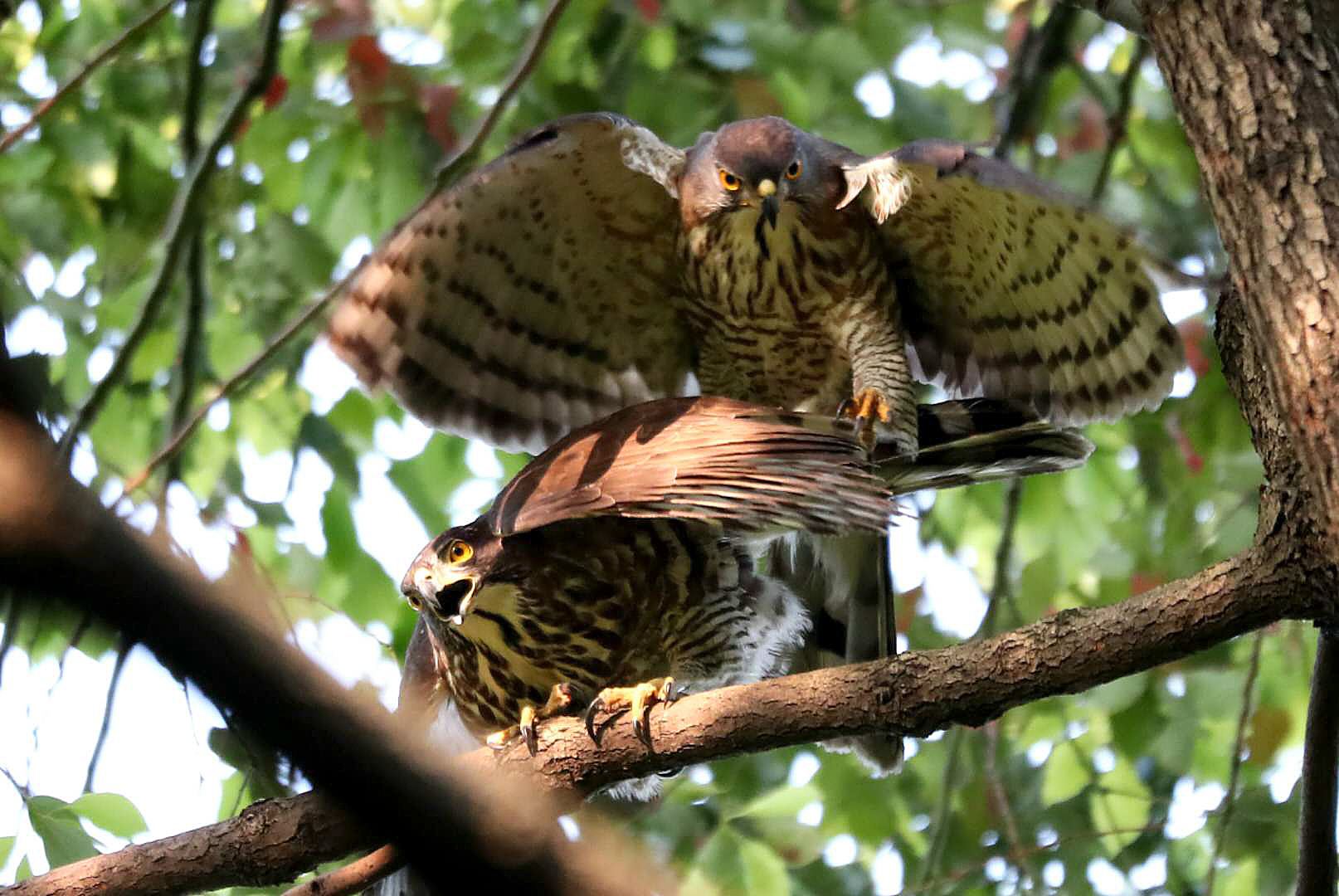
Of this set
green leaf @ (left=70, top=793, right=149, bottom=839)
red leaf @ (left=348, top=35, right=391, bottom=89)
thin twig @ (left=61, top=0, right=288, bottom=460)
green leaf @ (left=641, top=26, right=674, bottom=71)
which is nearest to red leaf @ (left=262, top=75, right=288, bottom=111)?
red leaf @ (left=348, top=35, right=391, bottom=89)

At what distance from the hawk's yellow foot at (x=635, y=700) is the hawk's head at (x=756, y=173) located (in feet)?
3.98

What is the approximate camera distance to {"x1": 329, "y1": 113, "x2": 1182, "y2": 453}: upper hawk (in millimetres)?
3332

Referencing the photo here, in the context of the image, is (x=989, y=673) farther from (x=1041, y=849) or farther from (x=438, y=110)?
(x=438, y=110)

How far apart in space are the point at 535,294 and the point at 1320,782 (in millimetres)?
2201

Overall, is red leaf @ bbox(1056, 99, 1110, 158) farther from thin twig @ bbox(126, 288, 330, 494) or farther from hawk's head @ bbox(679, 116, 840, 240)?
thin twig @ bbox(126, 288, 330, 494)

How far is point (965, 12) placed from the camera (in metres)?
6.07

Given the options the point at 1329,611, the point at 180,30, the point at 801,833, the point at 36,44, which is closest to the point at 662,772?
the point at 1329,611

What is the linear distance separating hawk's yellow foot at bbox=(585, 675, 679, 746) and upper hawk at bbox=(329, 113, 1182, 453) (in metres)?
0.86

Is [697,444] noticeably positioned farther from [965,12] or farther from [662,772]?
[965,12]

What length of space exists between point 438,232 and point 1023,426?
4.85 ft

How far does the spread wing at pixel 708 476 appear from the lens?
2.57 m

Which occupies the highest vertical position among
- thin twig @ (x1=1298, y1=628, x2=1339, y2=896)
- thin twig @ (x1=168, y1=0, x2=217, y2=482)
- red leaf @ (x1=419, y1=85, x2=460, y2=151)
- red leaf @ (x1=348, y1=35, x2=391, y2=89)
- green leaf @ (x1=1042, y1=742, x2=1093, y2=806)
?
red leaf @ (x1=348, y1=35, x2=391, y2=89)

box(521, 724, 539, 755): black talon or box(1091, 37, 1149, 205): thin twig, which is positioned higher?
box(1091, 37, 1149, 205): thin twig

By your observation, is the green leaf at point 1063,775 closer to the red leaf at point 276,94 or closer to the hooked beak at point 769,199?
the hooked beak at point 769,199
